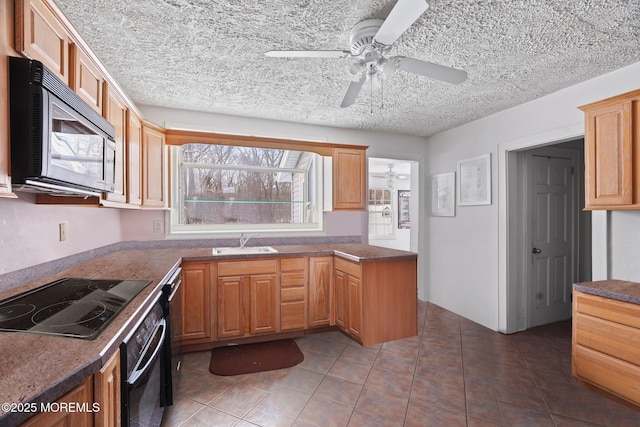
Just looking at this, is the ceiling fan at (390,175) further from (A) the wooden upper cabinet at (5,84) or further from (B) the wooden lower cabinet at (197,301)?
(A) the wooden upper cabinet at (5,84)

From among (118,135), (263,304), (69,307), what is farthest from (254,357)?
(118,135)

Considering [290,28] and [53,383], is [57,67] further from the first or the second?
[53,383]

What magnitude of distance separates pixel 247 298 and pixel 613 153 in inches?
121

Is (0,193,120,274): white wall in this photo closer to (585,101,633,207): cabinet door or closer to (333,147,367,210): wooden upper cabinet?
(333,147,367,210): wooden upper cabinet

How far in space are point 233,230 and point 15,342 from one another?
8.27ft

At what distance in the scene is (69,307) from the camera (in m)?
1.25

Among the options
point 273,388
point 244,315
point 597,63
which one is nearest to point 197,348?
point 244,315

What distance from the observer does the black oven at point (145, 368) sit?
3.50 ft

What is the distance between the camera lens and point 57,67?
1.39 meters

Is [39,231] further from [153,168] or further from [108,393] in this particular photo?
[108,393]

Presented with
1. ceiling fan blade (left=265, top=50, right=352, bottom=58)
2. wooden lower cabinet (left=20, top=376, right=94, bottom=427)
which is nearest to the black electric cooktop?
wooden lower cabinet (left=20, top=376, right=94, bottom=427)

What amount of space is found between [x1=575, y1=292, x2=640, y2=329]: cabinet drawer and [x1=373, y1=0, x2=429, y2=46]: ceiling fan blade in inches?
84.0

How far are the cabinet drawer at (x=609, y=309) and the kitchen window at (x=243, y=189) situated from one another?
8.31ft

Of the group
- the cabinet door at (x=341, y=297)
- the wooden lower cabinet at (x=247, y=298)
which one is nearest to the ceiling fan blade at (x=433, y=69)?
the cabinet door at (x=341, y=297)
